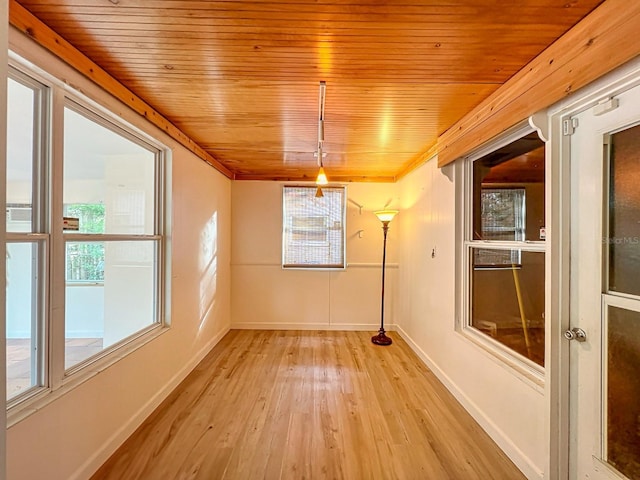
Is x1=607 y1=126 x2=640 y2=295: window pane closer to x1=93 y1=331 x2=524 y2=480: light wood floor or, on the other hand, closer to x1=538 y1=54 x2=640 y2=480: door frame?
x1=538 y1=54 x2=640 y2=480: door frame

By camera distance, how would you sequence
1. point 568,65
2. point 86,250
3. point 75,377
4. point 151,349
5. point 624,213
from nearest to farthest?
point 624,213 < point 568,65 < point 75,377 < point 86,250 < point 151,349

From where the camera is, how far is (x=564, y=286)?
61.8 inches

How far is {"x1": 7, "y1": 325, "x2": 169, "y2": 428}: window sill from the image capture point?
1.35 meters

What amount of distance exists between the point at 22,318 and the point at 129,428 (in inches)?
43.8

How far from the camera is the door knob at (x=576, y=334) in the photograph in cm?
149

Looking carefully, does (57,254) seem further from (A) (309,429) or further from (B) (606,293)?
(B) (606,293)

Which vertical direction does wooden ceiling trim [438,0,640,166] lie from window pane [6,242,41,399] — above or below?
above

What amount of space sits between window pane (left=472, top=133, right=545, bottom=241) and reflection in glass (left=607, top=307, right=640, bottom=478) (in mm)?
651

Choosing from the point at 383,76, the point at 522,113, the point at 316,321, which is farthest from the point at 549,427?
the point at 316,321

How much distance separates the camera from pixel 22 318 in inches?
58.9

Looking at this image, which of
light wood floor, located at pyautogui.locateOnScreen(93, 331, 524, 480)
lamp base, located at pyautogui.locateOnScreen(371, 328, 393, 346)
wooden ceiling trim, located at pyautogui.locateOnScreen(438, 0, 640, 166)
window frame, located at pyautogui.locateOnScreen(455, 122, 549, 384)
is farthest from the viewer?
lamp base, located at pyautogui.locateOnScreen(371, 328, 393, 346)

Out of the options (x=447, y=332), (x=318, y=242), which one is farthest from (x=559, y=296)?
(x=318, y=242)

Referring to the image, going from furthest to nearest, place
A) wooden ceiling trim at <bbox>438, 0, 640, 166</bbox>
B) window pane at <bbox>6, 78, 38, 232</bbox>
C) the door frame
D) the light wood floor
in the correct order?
the light wood floor, the door frame, window pane at <bbox>6, 78, 38, 232</bbox>, wooden ceiling trim at <bbox>438, 0, 640, 166</bbox>

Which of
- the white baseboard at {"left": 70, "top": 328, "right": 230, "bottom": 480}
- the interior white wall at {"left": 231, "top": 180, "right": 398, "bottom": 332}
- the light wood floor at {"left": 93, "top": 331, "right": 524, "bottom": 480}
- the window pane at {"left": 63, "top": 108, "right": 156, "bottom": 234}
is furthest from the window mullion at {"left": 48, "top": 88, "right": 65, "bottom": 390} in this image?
the interior white wall at {"left": 231, "top": 180, "right": 398, "bottom": 332}
